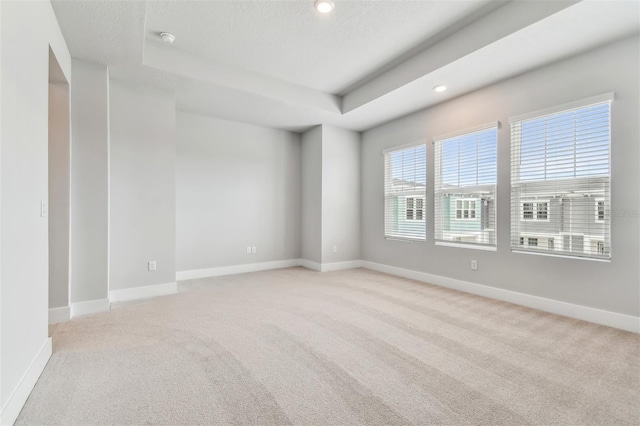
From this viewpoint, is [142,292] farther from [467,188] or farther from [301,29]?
[467,188]

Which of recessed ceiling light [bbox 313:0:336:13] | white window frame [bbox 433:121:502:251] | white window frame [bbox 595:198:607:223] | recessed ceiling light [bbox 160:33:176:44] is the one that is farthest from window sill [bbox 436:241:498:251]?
recessed ceiling light [bbox 160:33:176:44]

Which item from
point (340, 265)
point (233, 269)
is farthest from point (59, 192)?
point (340, 265)

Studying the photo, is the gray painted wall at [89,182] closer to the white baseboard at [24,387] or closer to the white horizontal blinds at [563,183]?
the white baseboard at [24,387]

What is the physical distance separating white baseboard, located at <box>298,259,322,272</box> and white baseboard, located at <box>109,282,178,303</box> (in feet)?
7.81

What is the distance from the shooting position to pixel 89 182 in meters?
3.14

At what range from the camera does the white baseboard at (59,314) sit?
286 cm

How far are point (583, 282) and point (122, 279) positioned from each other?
16.9ft

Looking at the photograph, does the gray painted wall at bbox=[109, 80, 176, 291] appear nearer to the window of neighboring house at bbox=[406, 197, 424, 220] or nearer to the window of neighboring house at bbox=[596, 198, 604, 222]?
the window of neighboring house at bbox=[406, 197, 424, 220]

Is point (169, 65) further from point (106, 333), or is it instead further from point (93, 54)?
point (106, 333)

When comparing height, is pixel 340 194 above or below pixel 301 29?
below

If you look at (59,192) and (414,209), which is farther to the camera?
(414,209)

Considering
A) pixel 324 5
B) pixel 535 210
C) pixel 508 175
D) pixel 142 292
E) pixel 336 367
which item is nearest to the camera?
pixel 336 367

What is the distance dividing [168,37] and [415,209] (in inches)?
158

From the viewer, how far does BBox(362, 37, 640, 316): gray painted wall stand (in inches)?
105
